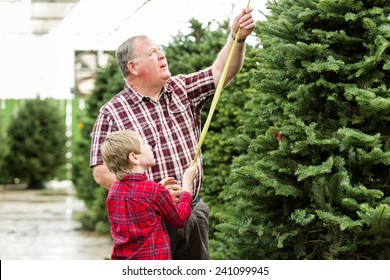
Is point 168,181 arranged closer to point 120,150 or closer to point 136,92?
point 120,150

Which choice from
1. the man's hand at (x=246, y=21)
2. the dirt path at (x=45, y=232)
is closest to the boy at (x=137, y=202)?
the man's hand at (x=246, y=21)

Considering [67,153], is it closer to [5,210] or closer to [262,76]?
[5,210]

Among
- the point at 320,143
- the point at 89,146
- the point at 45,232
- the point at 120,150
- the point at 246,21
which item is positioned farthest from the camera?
the point at 89,146

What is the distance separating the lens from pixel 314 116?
399 cm

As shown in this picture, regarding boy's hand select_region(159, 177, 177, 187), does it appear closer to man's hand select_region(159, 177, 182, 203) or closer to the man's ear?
man's hand select_region(159, 177, 182, 203)

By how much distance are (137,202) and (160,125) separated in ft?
1.97

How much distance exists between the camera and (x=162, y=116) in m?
4.05

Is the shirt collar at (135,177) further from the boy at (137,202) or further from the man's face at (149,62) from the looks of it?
the man's face at (149,62)

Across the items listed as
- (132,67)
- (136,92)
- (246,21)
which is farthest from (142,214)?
(246,21)

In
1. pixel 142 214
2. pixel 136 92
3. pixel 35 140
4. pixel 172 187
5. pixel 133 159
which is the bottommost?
pixel 35 140

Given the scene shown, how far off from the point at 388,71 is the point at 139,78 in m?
1.30

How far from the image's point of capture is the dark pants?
407 cm

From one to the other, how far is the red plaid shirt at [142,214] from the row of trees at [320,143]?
0.57 m

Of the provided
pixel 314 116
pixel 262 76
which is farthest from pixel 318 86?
pixel 262 76
